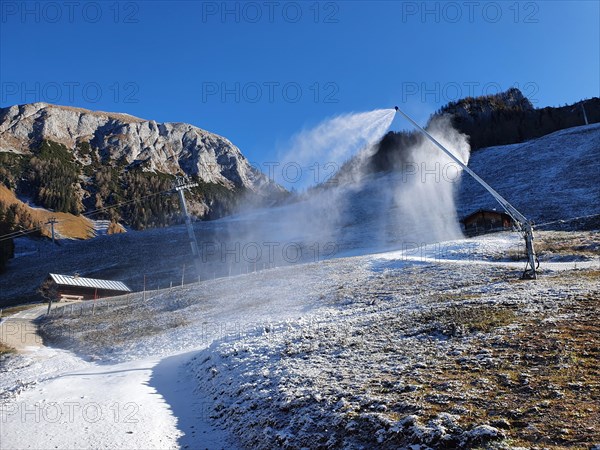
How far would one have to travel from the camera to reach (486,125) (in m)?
140

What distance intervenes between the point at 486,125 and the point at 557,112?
72.6 ft

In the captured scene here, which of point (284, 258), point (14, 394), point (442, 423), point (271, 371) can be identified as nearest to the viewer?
point (442, 423)

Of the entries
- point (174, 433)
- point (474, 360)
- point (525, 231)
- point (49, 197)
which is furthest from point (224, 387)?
point (49, 197)

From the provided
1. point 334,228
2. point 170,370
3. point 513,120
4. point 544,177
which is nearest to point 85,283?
point 170,370

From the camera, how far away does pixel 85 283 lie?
190 ft

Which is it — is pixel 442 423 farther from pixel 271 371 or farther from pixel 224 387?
pixel 224 387

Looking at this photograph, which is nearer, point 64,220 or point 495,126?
point 495,126

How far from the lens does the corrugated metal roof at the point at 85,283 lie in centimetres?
5544

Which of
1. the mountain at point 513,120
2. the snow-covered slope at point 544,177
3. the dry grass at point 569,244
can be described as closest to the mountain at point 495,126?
the mountain at point 513,120

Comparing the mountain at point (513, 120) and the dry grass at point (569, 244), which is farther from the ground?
the mountain at point (513, 120)

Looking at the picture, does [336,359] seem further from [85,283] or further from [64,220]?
[64,220]

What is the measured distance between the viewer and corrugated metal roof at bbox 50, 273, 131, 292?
5544 cm

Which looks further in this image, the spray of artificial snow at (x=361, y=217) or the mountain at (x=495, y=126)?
the mountain at (x=495, y=126)

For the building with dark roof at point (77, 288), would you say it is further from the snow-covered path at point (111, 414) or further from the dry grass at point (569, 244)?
the dry grass at point (569, 244)
